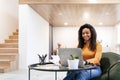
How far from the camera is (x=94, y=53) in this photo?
9.14 feet

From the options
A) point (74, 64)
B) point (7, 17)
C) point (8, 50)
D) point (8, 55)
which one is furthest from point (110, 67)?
point (7, 17)

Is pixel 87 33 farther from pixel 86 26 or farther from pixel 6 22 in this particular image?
pixel 6 22

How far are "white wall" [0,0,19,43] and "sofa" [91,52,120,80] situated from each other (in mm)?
6185

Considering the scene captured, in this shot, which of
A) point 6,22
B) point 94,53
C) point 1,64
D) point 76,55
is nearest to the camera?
point 76,55

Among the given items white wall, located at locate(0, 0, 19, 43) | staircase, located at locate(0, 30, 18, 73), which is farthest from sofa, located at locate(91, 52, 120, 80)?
white wall, located at locate(0, 0, 19, 43)

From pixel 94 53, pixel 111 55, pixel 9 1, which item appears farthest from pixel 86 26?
pixel 9 1

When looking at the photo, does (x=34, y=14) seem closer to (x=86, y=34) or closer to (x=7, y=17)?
(x=7, y=17)

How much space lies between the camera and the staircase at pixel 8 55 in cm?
668

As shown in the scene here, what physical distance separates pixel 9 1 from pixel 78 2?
402 cm

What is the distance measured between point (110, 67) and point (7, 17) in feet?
24.0

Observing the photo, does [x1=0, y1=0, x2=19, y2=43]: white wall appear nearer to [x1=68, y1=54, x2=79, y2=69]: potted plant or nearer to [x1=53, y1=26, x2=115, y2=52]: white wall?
[x1=53, y1=26, x2=115, y2=52]: white wall

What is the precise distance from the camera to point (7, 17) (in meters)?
9.07

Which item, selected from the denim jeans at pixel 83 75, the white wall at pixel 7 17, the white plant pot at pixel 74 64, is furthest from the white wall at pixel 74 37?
the white plant pot at pixel 74 64

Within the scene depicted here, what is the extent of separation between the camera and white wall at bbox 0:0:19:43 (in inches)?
335
